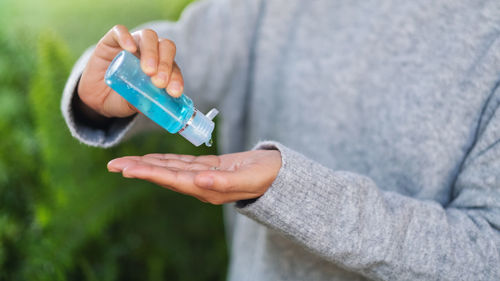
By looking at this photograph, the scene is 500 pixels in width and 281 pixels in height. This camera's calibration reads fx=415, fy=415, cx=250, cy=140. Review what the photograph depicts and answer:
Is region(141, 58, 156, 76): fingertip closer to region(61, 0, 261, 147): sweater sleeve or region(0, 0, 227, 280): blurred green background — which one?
region(61, 0, 261, 147): sweater sleeve

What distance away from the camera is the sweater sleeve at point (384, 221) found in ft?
1.89

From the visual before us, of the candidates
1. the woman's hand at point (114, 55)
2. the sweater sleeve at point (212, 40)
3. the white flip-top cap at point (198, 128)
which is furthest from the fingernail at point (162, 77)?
the sweater sleeve at point (212, 40)

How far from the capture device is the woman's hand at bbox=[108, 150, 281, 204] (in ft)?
1.68

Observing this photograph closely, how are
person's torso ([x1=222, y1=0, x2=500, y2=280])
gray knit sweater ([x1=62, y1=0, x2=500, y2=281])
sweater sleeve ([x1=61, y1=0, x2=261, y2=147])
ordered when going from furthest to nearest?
sweater sleeve ([x1=61, y1=0, x2=261, y2=147])
person's torso ([x1=222, y1=0, x2=500, y2=280])
gray knit sweater ([x1=62, y1=0, x2=500, y2=281])

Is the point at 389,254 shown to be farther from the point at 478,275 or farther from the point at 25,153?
the point at 25,153

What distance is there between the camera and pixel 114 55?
0.66 meters

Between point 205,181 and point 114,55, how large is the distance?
29 centimetres

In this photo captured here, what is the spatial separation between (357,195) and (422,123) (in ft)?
0.80

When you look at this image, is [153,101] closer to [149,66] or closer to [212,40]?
[149,66]

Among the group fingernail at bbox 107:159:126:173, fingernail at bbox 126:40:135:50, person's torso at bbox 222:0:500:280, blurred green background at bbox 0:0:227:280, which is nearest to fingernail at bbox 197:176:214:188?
fingernail at bbox 107:159:126:173

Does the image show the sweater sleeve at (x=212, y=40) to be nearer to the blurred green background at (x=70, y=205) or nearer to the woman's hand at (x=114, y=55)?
the woman's hand at (x=114, y=55)

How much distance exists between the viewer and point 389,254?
0.61m

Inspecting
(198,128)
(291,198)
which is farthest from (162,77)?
(291,198)

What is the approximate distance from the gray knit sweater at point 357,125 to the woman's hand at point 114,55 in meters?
0.04
